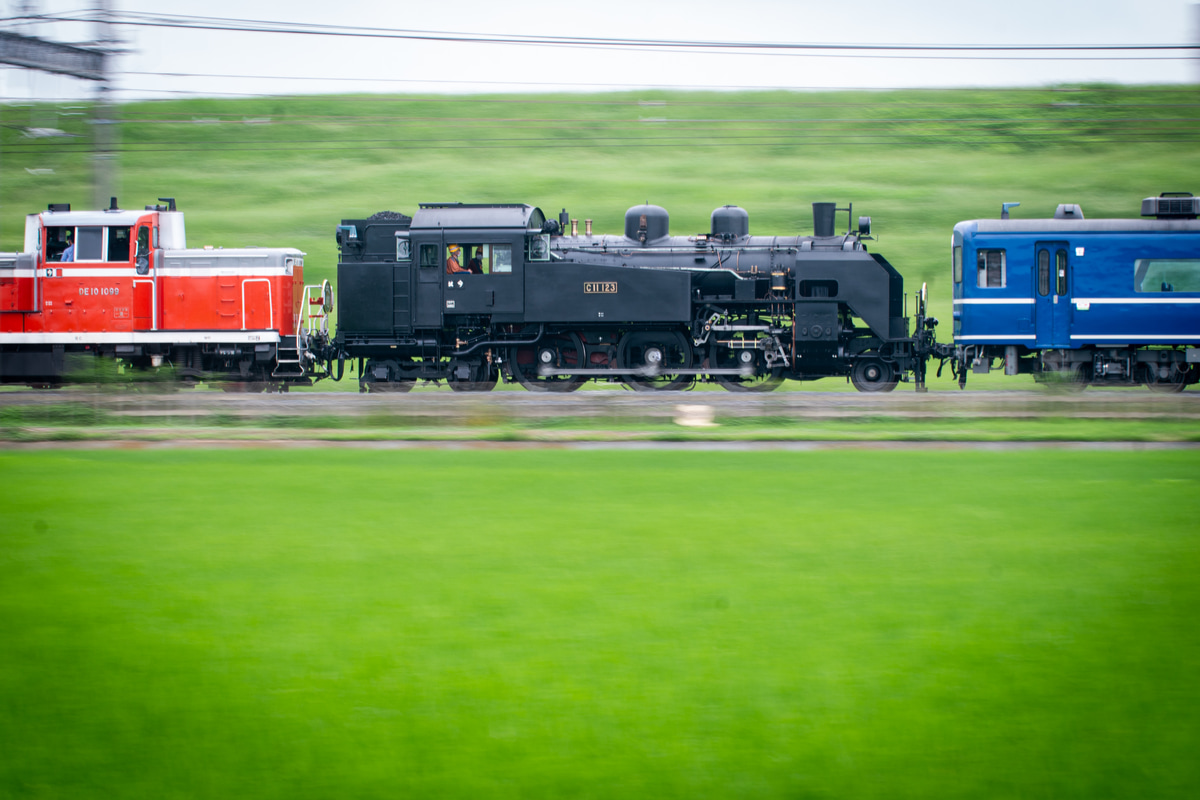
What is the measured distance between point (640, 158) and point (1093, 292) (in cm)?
2965

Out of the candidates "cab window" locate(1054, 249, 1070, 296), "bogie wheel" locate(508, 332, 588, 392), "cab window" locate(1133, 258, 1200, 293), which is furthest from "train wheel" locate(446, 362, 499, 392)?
"cab window" locate(1133, 258, 1200, 293)

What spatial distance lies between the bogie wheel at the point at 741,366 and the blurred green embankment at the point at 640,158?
15.8m

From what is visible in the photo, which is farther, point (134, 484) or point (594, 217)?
point (594, 217)

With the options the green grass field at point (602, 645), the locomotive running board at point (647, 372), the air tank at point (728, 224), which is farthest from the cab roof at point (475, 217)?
the green grass field at point (602, 645)

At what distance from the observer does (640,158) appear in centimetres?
4712

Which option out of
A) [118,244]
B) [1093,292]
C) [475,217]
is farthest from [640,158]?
[118,244]

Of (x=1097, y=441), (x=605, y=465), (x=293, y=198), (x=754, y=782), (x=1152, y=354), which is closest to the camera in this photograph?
(x=754, y=782)

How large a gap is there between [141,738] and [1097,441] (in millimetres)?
11491

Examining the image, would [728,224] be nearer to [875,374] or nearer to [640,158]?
[875,374]

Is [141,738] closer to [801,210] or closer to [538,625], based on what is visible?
[538,625]

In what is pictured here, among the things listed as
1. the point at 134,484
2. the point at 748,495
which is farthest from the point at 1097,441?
the point at 134,484

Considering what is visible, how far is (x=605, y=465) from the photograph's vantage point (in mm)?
10695

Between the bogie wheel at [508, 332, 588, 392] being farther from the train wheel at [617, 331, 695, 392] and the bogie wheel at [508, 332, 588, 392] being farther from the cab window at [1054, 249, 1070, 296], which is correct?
the cab window at [1054, 249, 1070, 296]

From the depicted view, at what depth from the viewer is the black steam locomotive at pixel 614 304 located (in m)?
19.6
